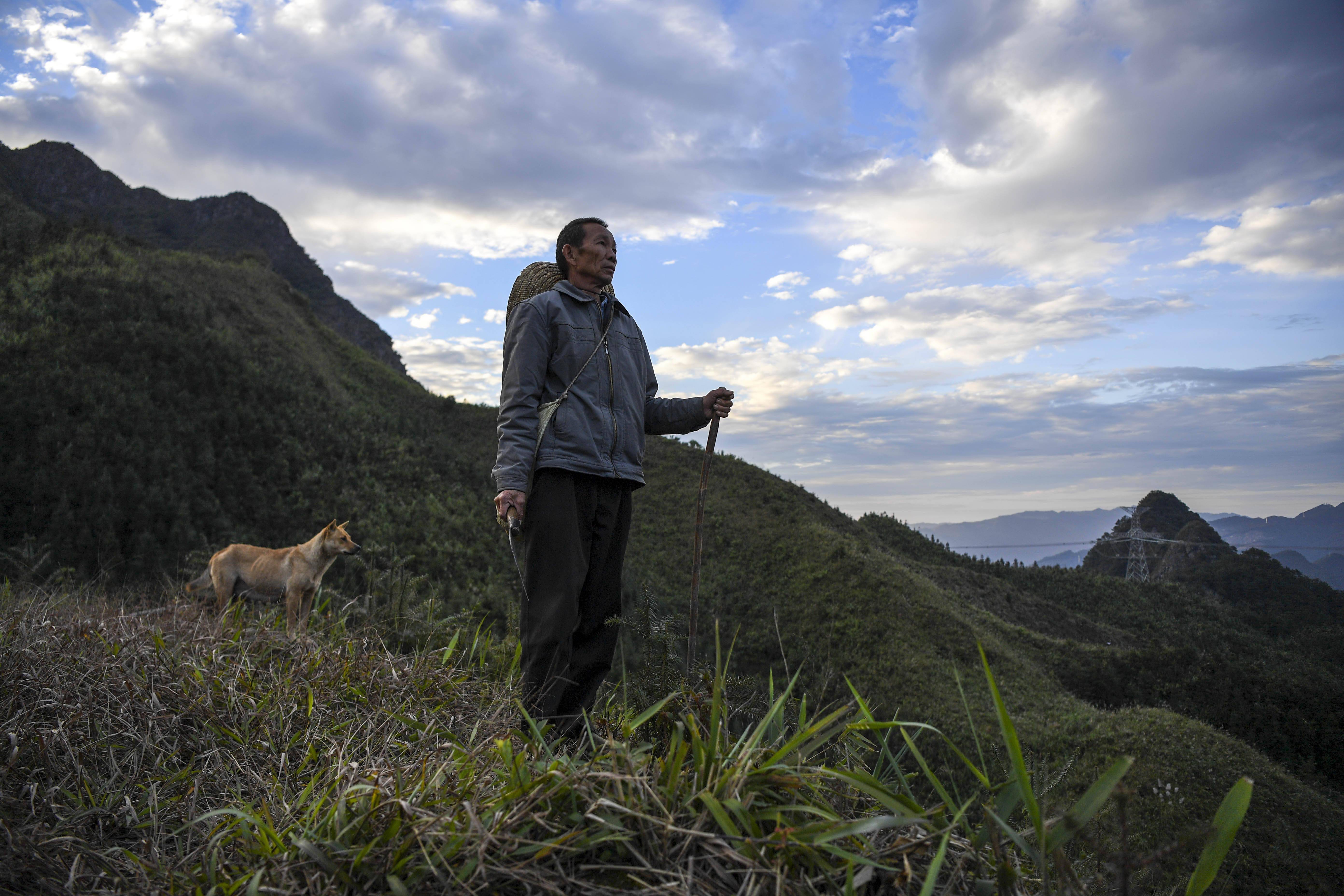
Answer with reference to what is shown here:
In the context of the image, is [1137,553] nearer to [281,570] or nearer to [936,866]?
[281,570]

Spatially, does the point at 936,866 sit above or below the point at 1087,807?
below

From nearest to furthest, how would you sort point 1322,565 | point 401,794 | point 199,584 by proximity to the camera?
1. point 401,794
2. point 199,584
3. point 1322,565

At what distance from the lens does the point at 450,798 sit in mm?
1623

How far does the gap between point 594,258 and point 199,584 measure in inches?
188

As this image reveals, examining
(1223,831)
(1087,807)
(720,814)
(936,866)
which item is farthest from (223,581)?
(1223,831)

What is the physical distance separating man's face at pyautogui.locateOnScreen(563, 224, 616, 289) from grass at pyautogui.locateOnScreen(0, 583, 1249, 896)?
5.83 ft

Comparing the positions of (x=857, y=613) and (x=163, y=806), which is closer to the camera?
(x=163, y=806)

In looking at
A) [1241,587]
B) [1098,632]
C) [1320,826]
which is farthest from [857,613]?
[1241,587]

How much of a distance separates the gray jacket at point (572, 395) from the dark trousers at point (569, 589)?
0.10 meters

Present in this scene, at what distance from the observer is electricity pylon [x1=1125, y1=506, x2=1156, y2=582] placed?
32938 mm

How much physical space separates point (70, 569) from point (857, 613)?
33.1 feet

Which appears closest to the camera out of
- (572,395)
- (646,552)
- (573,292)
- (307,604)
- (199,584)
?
(572,395)

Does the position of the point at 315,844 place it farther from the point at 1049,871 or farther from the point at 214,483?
the point at 214,483

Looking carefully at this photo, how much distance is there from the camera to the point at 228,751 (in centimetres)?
241
